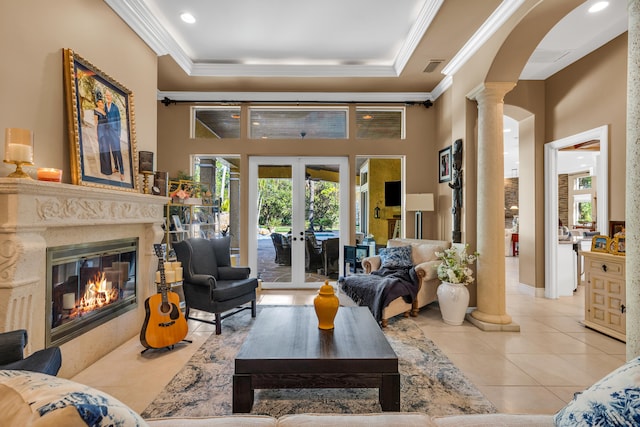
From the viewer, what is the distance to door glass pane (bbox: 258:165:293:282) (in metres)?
5.41

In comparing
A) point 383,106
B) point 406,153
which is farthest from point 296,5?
point 406,153

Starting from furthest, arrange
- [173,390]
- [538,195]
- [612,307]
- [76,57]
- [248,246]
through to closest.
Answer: [248,246], [538,195], [612,307], [76,57], [173,390]

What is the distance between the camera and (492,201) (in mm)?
3615

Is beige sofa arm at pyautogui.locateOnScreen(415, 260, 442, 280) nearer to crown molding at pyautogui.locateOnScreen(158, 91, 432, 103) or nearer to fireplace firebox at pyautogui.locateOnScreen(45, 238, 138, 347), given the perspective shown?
crown molding at pyautogui.locateOnScreen(158, 91, 432, 103)

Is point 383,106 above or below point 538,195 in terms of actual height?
above

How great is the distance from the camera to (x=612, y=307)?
3.34 m

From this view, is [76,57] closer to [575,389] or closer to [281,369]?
[281,369]

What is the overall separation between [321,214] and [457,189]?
2.21m

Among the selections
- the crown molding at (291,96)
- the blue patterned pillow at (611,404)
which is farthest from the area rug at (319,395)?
the crown molding at (291,96)

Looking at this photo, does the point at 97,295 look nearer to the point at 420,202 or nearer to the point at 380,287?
the point at 380,287

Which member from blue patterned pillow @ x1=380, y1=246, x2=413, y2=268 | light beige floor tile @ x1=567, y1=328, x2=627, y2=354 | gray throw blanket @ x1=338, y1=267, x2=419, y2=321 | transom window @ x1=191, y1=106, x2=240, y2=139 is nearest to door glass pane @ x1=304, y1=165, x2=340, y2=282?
blue patterned pillow @ x1=380, y1=246, x2=413, y2=268

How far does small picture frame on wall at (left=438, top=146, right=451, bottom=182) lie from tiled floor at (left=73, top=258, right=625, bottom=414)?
2045mm

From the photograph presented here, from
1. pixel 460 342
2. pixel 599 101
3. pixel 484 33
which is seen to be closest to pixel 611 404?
pixel 460 342

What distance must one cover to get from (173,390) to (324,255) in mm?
3475
